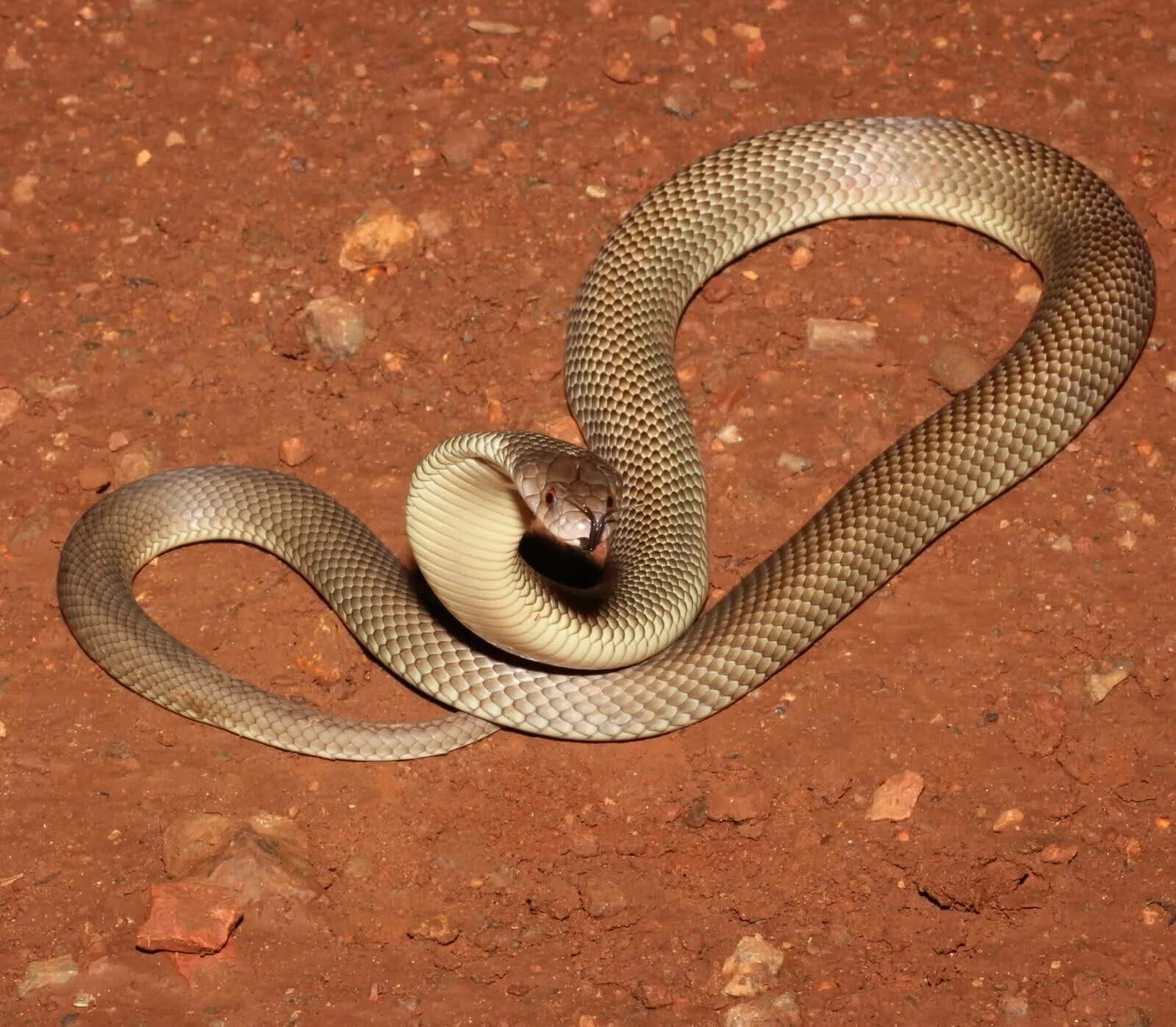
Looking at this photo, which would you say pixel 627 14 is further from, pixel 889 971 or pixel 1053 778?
pixel 889 971

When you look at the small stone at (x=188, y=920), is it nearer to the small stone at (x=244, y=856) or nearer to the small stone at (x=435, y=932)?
the small stone at (x=244, y=856)

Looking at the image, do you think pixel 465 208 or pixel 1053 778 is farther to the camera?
pixel 465 208

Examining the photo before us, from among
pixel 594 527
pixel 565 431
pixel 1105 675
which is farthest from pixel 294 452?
pixel 1105 675

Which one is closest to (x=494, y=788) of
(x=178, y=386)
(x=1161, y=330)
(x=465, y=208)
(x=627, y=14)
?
(x=178, y=386)

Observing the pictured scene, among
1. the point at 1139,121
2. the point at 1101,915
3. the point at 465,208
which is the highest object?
the point at 1139,121

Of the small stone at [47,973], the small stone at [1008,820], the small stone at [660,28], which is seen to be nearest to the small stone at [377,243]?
the small stone at [660,28]

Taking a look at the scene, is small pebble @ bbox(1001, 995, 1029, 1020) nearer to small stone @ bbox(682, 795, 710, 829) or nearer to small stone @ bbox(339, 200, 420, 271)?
small stone @ bbox(682, 795, 710, 829)
